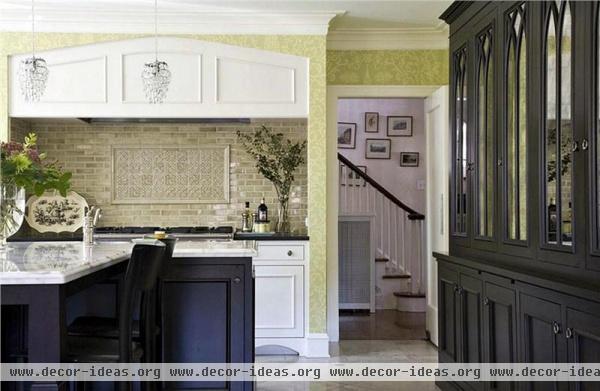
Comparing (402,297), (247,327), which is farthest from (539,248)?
(402,297)

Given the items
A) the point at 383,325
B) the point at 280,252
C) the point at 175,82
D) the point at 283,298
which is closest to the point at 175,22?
the point at 175,82

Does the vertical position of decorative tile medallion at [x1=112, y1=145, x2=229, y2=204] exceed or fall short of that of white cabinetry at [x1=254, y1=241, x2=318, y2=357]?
it exceeds it

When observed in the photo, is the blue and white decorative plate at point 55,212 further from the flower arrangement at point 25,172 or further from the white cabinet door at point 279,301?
the flower arrangement at point 25,172

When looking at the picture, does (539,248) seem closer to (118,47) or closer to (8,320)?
(8,320)

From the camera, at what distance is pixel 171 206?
6027mm

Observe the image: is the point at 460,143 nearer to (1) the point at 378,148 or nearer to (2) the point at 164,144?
(2) the point at 164,144

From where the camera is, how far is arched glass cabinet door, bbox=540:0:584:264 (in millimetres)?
2506

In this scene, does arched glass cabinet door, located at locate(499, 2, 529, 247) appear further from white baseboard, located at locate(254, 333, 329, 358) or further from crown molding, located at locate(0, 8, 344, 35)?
white baseboard, located at locate(254, 333, 329, 358)

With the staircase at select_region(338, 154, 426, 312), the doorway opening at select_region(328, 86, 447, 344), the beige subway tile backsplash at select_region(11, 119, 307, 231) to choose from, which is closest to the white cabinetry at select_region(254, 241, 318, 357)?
the doorway opening at select_region(328, 86, 447, 344)

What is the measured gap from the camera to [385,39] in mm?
5691

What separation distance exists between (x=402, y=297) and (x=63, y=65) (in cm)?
434

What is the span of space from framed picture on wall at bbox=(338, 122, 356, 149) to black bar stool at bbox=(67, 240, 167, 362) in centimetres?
589

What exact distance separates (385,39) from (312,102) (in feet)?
3.39

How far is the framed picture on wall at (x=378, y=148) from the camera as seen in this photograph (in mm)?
8281
